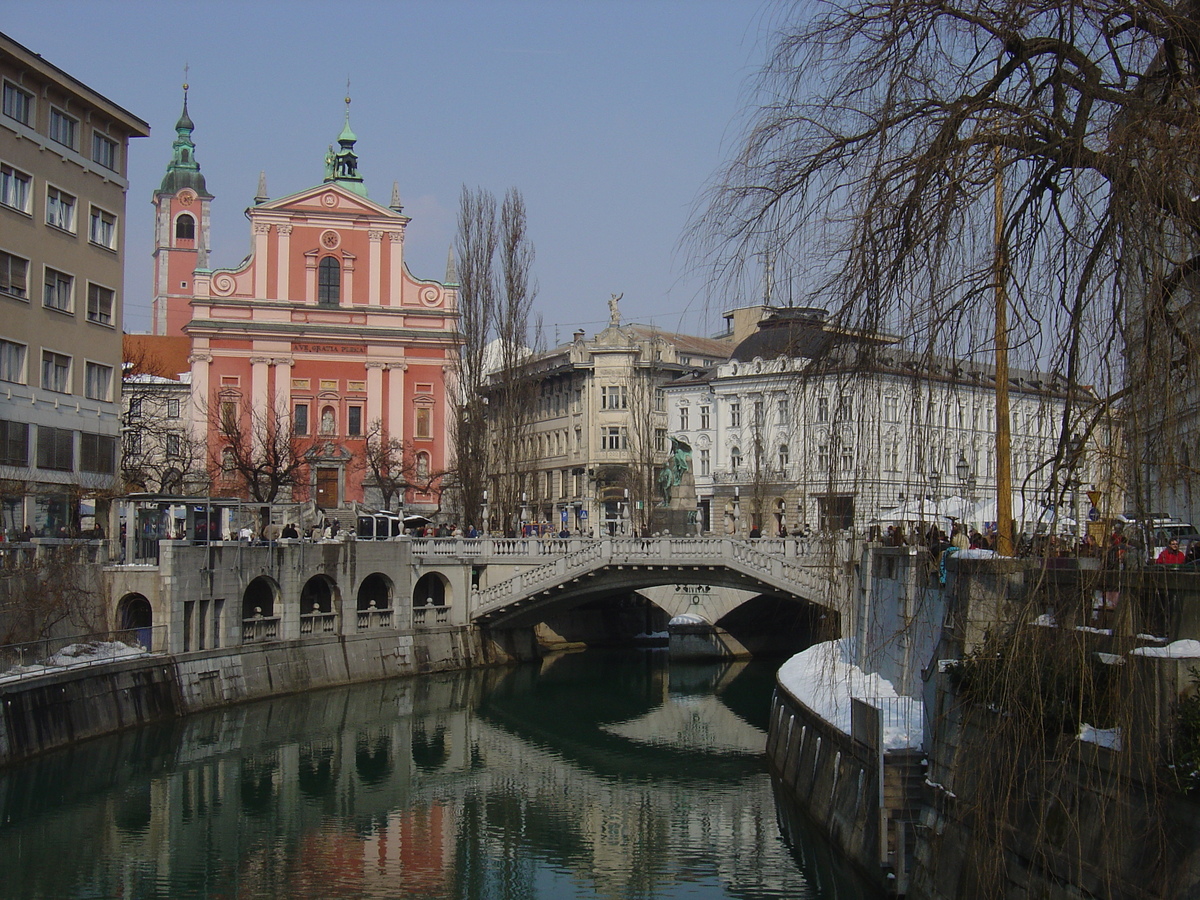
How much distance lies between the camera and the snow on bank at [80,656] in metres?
30.6

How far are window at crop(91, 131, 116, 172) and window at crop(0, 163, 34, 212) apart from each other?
3.91m

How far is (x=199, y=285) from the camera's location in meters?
76.0

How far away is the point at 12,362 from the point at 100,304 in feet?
16.9

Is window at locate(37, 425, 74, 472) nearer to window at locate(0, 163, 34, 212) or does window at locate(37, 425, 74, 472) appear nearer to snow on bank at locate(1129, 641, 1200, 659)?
window at locate(0, 163, 34, 212)

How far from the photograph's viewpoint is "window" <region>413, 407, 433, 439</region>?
78750 mm

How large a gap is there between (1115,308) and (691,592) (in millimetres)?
45863

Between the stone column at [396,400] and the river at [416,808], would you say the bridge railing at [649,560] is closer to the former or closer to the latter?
the river at [416,808]

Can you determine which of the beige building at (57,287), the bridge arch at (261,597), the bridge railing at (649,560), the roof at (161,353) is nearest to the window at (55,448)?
the beige building at (57,287)

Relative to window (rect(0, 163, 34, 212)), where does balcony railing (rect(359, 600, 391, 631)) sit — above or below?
below

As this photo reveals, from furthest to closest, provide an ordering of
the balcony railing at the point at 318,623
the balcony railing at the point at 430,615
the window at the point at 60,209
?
1. the balcony railing at the point at 430,615
2. the balcony railing at the point at 318,623
3. the window at the point at 60,209

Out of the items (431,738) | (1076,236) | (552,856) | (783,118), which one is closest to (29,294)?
(431,738)

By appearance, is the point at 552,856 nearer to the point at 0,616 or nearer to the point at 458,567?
the point at 0,616

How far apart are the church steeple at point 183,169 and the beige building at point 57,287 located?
87.3m

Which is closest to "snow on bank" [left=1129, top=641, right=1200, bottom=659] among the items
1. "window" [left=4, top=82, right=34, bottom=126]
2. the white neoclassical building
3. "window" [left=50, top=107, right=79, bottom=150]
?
the white neoclassical building
